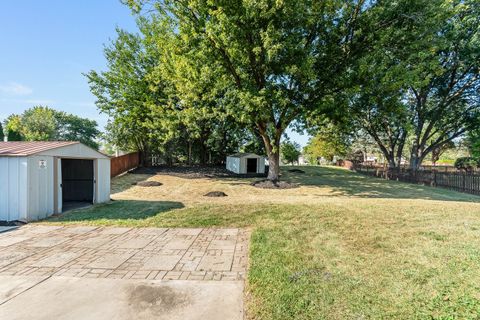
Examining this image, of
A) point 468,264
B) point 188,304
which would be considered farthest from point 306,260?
point 468,264

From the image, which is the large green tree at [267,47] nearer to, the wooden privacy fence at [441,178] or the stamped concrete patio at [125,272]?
the stamped concrete patio at [125,272]

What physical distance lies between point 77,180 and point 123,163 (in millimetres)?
10151

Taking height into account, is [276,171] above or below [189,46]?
below

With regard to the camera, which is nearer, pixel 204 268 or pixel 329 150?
pixel 204 268

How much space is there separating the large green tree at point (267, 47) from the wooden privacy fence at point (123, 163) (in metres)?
9.11

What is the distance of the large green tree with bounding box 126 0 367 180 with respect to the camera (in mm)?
11062

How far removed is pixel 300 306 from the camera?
2762mm

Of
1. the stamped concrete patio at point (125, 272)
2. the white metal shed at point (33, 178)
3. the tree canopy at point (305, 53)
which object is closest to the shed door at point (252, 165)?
the tree canopy at point (305, 53)

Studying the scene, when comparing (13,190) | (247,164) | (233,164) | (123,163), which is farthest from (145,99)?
(13,190)

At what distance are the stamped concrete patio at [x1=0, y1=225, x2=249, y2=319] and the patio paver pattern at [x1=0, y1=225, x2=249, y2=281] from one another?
0.01 metres

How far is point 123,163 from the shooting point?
20.0 m

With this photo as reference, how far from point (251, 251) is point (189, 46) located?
11425 mm

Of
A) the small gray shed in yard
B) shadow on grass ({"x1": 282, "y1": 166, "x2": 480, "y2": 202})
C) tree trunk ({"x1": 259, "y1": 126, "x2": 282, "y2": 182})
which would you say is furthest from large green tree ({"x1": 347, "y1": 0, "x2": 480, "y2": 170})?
the small gray shed in yard

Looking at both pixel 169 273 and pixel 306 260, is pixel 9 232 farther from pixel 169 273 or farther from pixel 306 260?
pixel 306 260
